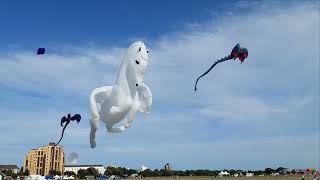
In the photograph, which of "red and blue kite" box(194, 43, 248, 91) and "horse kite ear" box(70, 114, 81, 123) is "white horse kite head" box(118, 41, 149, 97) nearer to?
"red and blue kite" box(194, 43, 248, 91)

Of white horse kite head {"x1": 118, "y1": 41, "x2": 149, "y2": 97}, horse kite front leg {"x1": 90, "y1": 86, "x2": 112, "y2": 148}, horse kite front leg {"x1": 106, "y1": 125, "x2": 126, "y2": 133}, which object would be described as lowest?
horse kite front leg {"x1": 106, "y1": 125, "x2": 126, "y2": 133}

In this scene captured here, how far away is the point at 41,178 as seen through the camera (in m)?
65.1

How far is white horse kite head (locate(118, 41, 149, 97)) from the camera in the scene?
1634 cm

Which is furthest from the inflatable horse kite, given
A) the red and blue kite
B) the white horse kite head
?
the red and blue kite

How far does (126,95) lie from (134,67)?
1.06 meters

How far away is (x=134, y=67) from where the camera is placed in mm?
16312

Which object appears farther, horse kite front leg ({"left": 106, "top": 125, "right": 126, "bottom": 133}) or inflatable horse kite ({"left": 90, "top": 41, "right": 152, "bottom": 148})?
horse kite front leg ({"left": 106, "top": 125, "right": 126, "bottom": 133})

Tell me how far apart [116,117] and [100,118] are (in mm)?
676

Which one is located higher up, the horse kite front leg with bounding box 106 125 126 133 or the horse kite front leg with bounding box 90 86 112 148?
the horse kite front leg with bounding box 90 86 112 148

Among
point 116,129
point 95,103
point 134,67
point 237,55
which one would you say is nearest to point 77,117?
point 116,129

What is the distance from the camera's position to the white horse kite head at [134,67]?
53.6 feet

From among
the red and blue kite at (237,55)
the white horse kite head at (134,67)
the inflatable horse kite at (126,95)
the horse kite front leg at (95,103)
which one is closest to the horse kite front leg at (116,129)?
the inflatable horse kite at (126,95)

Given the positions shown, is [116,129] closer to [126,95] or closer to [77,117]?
[126,95]

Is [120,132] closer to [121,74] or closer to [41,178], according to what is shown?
[121,74]
